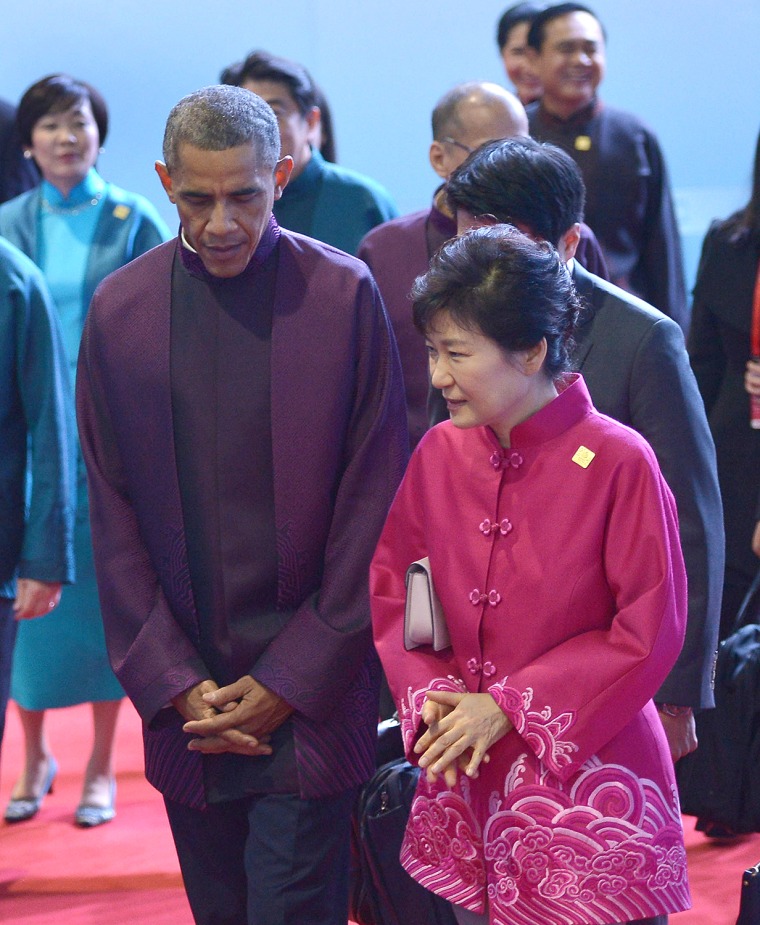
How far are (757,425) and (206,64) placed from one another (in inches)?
138

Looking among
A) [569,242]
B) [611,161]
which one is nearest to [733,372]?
[611,161]

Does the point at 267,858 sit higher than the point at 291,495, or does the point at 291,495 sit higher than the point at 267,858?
the point at 291,495

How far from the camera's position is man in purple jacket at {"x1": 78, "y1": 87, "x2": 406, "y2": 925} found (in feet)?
6.84

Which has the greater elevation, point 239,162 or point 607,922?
point 239,162

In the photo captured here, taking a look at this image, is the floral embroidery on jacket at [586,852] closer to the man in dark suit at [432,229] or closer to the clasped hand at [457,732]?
the clasped hand at [457,732]

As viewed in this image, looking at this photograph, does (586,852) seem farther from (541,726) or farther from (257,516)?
(257,516)

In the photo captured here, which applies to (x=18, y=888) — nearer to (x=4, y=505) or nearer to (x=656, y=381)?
(x=4, y=505)

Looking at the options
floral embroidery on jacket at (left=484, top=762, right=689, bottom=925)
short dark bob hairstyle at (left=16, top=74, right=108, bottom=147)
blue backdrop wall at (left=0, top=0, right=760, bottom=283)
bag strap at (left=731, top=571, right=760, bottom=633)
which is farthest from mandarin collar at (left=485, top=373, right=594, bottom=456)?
blue backdrop wall at (left=0, top=0, right=760, bottom=283)

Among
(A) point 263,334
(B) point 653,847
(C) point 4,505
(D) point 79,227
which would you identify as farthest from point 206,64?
(B) point 653,847

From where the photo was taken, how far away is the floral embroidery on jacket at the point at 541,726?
1.78 metres

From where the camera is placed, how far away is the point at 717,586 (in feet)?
7.29

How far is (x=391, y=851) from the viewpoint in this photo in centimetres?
218

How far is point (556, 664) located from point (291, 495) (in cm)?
47

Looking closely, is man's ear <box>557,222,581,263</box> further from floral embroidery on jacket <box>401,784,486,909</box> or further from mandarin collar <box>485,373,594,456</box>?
floral embroidery on jacket <box>401,784,486,909</box>
